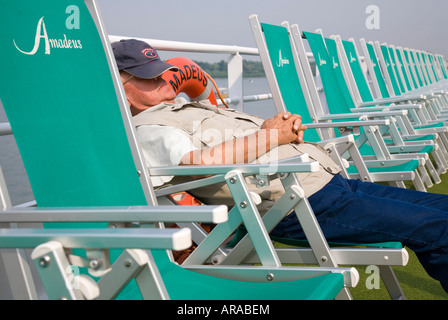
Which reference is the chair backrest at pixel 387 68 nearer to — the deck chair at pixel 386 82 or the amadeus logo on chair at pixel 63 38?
the deck chair at pixel 386 82

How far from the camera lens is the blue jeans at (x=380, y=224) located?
208 cm

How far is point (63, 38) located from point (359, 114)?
246 cm

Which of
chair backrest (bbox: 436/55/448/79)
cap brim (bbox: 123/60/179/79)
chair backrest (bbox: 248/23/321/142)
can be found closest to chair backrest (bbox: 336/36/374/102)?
chair backrest (bbox: 248/23/321/142)

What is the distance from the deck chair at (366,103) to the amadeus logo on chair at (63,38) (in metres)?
2.74

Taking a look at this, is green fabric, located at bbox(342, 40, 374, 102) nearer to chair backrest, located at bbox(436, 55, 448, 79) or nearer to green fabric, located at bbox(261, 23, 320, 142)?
green fabric, located at bbox(261, 23, 320, 142)

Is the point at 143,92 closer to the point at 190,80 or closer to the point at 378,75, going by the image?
the point at 190,80

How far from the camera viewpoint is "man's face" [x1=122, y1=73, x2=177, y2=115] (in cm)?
246

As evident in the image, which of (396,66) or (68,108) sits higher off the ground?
(396,66)

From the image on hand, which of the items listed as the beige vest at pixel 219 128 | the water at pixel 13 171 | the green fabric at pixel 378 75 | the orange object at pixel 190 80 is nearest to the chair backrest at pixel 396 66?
the green fabric at pixel 378 75

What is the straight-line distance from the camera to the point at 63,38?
1.87 m

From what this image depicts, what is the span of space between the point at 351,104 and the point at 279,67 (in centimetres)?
171

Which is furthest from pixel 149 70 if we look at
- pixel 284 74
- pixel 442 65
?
pixel 442 65
